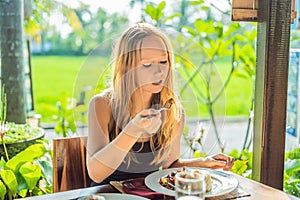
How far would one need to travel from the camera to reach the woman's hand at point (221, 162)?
1320 mm

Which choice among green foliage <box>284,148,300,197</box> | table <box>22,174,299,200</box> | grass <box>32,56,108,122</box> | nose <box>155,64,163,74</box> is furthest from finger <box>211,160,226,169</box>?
grass <box>32,56,108,122</box>

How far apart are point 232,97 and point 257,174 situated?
12.5ft

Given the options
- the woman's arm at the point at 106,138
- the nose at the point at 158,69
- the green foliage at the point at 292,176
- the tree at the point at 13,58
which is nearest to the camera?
the woman's arm at the point at 106,138

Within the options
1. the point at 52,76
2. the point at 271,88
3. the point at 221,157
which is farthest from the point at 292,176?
the point at 52,76

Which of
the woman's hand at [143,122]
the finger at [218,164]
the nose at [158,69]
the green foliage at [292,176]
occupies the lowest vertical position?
the green foliage at [292,176]

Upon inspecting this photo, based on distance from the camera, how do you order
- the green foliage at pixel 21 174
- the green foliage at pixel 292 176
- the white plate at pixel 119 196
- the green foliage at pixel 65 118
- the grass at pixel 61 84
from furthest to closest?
1. the grass at pixel 61 84
2. the green foliage at pixel 65 118
3. the green foliage at pixel 292 176
4. the green foliage at pixel 21 174
5. the white plate at pixel 119 196

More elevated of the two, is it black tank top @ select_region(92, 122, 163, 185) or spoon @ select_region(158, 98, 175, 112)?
spoon @ select_region(158, 98, 175, 112)

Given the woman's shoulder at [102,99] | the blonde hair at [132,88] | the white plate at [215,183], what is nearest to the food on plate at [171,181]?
the white plate at [215,183]

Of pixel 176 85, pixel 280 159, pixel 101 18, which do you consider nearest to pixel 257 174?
pixel 280 159

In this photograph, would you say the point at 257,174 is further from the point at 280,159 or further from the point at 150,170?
the point at 150,170

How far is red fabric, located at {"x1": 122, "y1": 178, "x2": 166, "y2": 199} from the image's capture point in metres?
1.07

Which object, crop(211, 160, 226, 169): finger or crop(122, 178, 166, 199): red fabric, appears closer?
crop(122, 178, 166, 199): red fabric

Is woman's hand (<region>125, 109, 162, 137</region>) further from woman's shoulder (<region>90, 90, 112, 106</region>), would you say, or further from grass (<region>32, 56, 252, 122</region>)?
grass (<region>32, 56, 252, 122</region>)

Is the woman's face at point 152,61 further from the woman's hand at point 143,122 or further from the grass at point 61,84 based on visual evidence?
the grass at point 61,84
